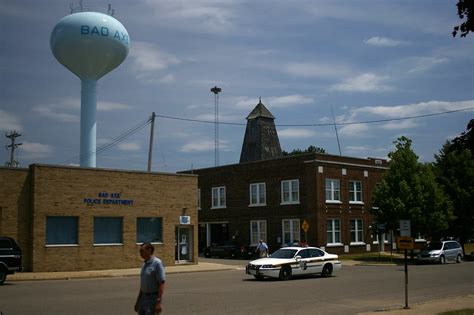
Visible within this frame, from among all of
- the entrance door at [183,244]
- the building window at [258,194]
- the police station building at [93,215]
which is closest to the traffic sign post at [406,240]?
the police station building at [93,215]

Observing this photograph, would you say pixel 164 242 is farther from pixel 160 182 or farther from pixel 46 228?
pixel 46 228

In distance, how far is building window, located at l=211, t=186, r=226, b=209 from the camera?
173 feet

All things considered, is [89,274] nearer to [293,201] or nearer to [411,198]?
[293,201]

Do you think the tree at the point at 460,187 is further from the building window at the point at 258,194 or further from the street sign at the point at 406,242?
the street sign at the point at 406,242

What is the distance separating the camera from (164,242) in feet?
117

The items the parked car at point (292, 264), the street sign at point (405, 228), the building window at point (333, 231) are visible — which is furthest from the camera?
the building window at point (333, 231)

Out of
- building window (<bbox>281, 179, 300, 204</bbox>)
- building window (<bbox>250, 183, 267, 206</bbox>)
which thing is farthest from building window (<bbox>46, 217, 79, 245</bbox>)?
building window (<bbox>250, 183, 267, 206</bbox>)

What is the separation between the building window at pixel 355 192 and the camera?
159 ft

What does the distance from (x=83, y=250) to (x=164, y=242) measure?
5569 mm

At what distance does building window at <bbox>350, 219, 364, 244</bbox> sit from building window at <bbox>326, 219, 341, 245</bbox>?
1975 mm

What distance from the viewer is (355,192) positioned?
48750mm

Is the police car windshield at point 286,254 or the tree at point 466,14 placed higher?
the tree at point 466,14

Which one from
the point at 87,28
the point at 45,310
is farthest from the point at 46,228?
the point at 45,310

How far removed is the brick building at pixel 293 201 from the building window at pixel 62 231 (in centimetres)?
1715
